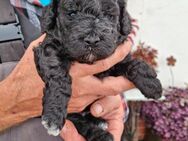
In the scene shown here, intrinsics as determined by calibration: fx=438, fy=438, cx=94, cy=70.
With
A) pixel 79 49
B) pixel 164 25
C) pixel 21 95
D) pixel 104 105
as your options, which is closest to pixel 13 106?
pixel 21 95

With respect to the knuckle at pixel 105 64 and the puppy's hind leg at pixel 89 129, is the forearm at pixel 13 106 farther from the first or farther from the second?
the knuckle at pixel 105 64

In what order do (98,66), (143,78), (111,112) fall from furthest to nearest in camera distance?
(111,112) < (143,78) < (98,66)

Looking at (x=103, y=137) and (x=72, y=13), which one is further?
(x=103, y=137)

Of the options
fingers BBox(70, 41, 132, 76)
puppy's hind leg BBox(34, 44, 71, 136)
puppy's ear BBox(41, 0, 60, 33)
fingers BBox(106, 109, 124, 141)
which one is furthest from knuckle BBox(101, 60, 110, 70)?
fingers BBox(106, 109, 124, 141)

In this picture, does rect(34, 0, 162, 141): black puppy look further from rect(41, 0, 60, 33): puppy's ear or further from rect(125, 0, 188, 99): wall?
rect(125, 0, 188, 99): wall

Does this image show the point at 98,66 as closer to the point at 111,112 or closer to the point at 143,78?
the point at 143,78

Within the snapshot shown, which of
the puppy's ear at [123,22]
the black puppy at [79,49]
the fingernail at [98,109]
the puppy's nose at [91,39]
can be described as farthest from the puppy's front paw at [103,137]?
the puppy's nose at [91,39]
